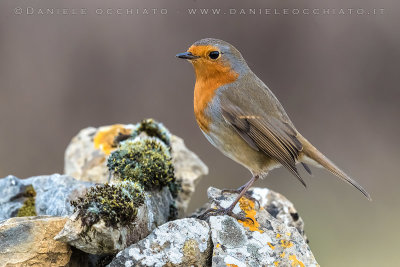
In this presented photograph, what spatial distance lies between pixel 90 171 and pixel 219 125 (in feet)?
4.66

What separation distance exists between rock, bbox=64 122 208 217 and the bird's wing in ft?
2.92

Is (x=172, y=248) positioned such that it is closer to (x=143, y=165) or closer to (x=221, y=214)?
(x=221, y=214)

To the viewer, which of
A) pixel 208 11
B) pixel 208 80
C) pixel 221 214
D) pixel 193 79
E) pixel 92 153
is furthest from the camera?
pixel 193 79

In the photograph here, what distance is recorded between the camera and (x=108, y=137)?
228 inches

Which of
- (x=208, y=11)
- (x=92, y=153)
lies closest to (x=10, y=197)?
(x=92, y=153)

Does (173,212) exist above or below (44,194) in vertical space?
below

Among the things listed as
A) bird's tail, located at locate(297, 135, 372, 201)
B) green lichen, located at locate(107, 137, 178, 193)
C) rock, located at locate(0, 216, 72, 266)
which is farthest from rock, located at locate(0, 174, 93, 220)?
bird's tail, located at locate(297, 135, 372, 201)

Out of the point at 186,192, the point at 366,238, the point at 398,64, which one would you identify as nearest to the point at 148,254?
the point at 186,192

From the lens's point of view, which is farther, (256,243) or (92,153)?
(92,153)

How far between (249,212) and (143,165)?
923 millimetres

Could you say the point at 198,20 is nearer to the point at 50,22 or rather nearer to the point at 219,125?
the point at 50,22

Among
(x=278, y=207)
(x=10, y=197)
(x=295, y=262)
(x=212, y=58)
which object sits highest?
(x=212, y=58)

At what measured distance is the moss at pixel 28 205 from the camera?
447 cm

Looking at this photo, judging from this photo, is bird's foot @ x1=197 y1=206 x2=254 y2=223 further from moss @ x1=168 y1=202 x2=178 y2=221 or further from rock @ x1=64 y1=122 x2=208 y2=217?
rock @ x1=64 y1=122 x2=208 y2=217
